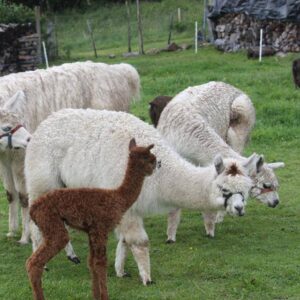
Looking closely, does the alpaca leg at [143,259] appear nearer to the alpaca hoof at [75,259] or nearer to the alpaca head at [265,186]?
the alpaca hoof at [75,259]

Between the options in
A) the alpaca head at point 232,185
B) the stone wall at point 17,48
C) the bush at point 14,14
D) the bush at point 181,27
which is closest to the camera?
the alpaca head at point 232,185

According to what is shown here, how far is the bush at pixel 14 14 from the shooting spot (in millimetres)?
19655

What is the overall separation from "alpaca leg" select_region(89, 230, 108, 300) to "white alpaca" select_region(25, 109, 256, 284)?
617mm

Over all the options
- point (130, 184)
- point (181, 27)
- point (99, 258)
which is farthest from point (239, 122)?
point (181, 27)

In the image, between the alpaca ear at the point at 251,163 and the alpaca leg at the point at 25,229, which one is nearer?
the alpaca ear at the point at 251,163

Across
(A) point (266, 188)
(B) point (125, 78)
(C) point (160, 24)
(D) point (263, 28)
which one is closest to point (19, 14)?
(D) point (263, 28)

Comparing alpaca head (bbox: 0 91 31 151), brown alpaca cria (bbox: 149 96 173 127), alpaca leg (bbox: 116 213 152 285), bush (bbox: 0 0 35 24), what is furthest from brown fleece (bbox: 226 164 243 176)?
bush (bbox: 0 0 35 24)

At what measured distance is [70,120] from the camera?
618 centimetres

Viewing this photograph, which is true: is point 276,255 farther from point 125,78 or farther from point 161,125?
point 125,78

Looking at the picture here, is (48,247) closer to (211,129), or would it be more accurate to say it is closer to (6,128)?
(6,128)

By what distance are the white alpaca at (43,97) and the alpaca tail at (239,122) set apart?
1.20 meters

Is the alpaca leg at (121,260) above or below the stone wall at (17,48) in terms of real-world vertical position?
above

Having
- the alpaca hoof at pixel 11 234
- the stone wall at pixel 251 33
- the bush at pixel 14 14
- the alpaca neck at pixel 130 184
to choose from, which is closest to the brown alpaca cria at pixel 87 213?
the alpaca neck at pixel 130 184

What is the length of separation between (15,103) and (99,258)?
221 centimetres
